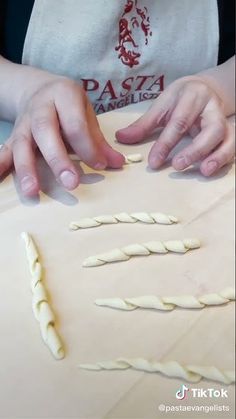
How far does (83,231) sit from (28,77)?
0.86 feet

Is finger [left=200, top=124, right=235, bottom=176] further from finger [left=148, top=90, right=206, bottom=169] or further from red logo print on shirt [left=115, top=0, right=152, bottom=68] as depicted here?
red logo print on shirt [left=115, top=0, right=152, bottom=68]

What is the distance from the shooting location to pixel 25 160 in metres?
0.53

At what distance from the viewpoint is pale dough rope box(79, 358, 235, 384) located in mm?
353

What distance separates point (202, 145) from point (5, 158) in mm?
232

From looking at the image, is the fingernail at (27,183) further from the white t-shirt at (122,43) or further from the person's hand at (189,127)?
the white t-shirt at (122,43)

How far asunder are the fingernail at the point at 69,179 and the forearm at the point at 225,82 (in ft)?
0.77

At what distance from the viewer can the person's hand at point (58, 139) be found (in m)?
0.52

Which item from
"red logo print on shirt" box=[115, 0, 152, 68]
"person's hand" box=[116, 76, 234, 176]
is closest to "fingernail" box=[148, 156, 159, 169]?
"person's hand" box=[116, 76, 234, 176]

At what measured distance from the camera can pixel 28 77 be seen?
630 millimetres

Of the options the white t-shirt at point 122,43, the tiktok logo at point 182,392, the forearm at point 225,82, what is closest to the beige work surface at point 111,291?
the tiktok logo at point 182,392

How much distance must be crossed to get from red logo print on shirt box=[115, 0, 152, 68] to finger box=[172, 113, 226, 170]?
23cm

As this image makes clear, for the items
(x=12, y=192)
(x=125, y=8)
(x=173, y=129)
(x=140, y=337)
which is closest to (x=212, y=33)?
(x=125, y=8)

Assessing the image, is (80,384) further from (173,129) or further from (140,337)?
(173,129)

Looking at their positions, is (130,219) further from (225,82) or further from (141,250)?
(225,82)
